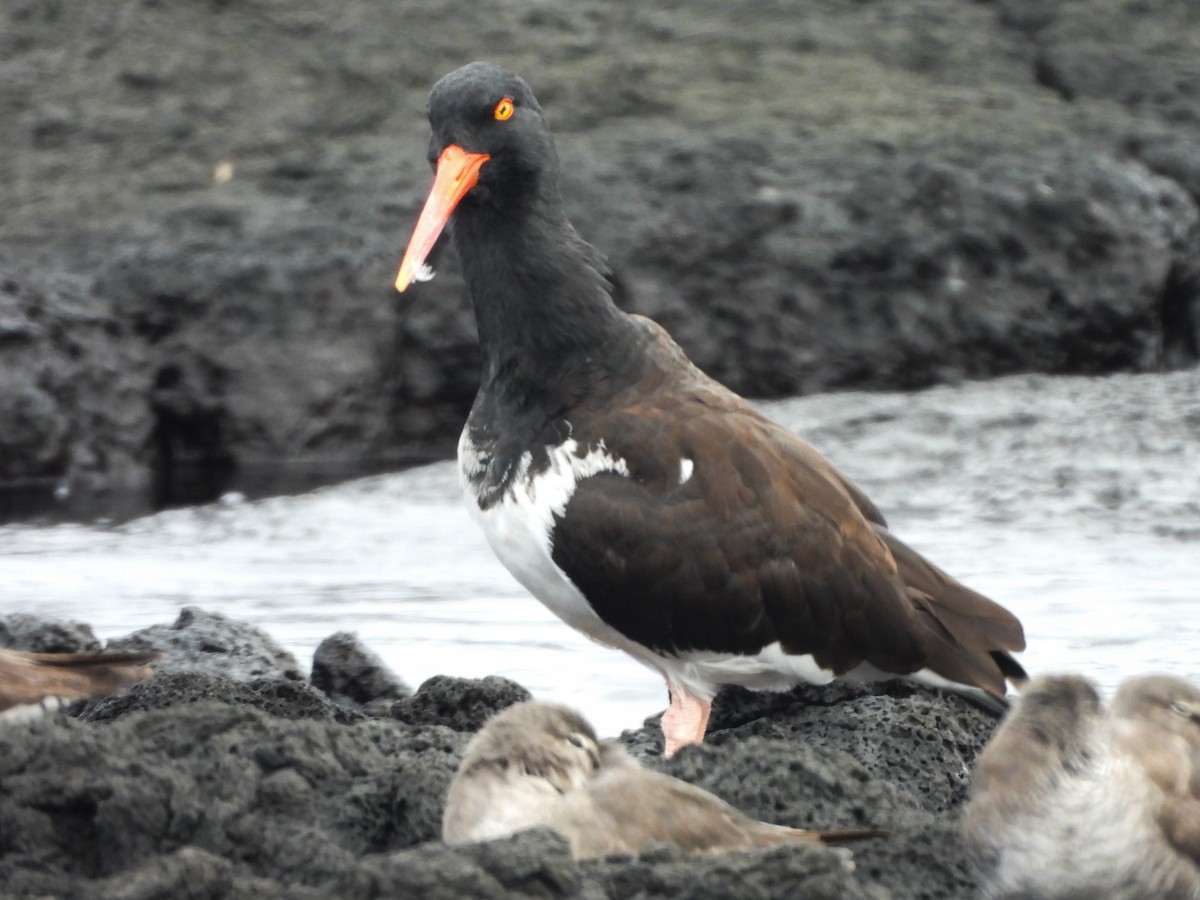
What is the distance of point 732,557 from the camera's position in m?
5.20

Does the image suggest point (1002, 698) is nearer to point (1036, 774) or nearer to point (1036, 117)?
point (1036, 774)

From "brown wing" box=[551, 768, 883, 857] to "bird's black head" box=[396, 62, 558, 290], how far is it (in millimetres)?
2241

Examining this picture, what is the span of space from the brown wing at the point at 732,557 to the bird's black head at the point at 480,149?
801 mm

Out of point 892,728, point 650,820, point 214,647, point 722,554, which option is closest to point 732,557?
point 722,554

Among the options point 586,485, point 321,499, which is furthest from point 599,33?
point 586,485

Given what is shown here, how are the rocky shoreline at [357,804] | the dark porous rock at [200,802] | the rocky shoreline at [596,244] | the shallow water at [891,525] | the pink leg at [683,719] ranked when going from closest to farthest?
the rocky shoreline at [357,804] < the dark porous rock at [200,802] < the pink leg at [683,719] < the shallow water at [891,525] < the rocky shoreline at [596,244]

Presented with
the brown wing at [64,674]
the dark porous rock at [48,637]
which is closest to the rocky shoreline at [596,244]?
the dark porous rock at [48,637]

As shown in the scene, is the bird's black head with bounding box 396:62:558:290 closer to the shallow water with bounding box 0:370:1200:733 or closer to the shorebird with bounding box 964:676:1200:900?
the shallow water with bounding box 0:370:1200:733

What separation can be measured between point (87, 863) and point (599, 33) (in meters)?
9.60

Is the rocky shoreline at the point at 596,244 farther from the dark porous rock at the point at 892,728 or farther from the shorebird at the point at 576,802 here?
the shorebird at the point at 576,802

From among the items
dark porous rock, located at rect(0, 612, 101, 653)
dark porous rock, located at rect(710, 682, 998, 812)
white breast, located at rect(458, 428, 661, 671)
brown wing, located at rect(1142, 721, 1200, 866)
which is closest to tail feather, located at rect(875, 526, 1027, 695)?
dark porous rock, located at rect(710, 682, 998, 812)

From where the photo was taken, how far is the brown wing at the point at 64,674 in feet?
15.1

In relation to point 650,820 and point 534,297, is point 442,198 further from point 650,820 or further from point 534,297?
point 650,820

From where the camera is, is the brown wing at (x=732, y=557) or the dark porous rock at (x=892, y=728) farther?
the brown wing at (x=732, y=557)
